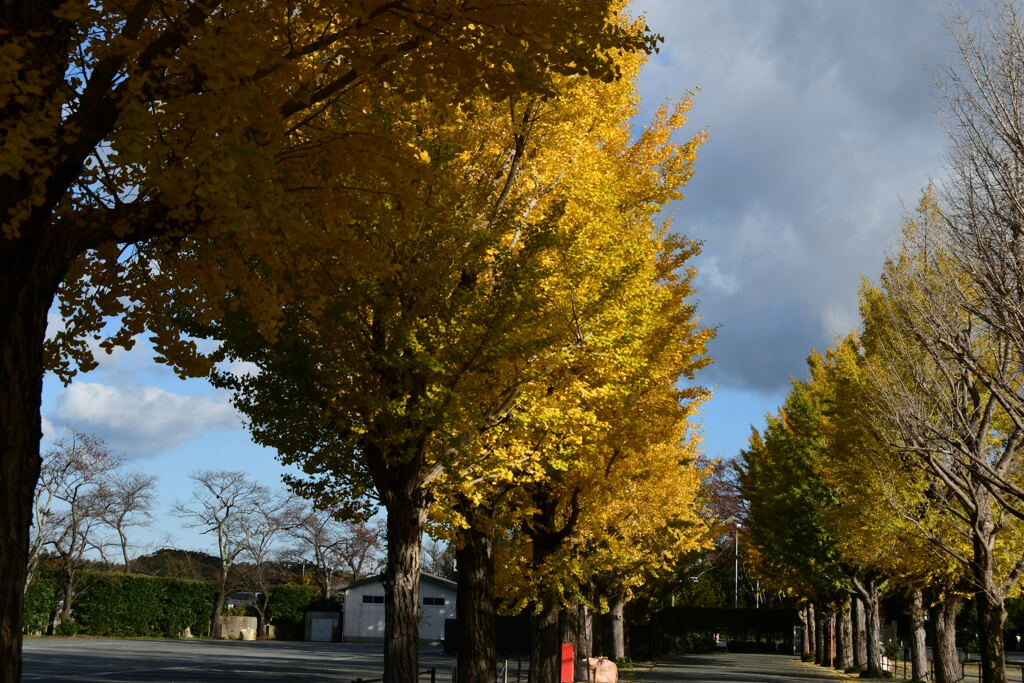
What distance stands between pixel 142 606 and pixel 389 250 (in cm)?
4514

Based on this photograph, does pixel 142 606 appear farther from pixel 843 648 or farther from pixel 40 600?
pixel 843 648

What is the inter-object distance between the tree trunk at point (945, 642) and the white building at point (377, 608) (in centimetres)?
3460

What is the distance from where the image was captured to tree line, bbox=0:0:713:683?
19.1ft

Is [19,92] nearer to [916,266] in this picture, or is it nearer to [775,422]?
[916,266]

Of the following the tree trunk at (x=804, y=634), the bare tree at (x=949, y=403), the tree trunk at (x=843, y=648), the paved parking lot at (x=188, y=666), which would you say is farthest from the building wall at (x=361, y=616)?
the bare tree at (x=949, y=403)

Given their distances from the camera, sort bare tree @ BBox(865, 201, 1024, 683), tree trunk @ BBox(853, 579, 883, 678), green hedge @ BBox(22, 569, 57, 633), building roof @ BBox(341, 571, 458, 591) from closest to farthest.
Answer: bare tree @ BBox(865, 201, 1024, 683) → tree trunk @ BBox(853, 579, 883, 678) → green hedge @ BBox(22, 569, 57, 633) → building roof @ BBox(341, 571, 458, 591)

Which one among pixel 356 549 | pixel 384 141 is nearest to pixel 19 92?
pixel 384 141

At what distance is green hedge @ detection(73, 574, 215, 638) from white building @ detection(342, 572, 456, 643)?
26.2 feet

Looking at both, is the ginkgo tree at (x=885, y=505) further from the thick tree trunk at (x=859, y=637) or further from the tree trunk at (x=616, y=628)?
the tree trunk at (x=616, y=628)

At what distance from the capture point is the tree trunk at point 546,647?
1744cm

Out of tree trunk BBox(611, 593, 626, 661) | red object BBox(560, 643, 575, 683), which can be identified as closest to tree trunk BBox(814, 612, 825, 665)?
tree trunk BBox(611, 593, 626, 661)

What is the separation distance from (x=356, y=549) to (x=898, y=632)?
3526 cm

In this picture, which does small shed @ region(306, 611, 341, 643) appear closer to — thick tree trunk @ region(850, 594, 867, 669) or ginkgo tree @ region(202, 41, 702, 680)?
thick tree trunk @ region(850, 594, 867, 669)

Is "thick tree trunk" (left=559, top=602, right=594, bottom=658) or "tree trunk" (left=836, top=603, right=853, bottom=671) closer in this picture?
"thick tree trunk" (left=559, top=602, right=594, bottom=658)
